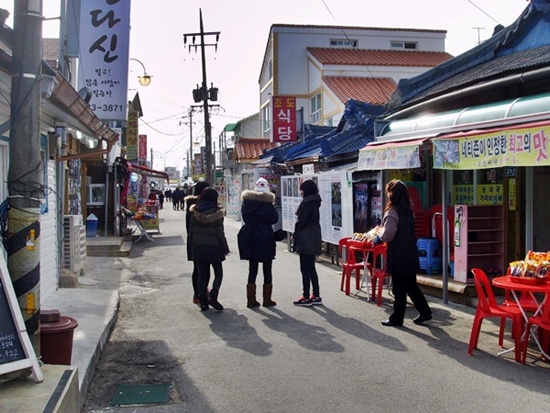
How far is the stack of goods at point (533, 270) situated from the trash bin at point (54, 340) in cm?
462

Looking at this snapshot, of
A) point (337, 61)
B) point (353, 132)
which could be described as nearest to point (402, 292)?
point (353, 132)

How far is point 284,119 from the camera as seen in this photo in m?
24.6

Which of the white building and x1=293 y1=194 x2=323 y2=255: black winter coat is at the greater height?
the white building

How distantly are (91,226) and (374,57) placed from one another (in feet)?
58.6

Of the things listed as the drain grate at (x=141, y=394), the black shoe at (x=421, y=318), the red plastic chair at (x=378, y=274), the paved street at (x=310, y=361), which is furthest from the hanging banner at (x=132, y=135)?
the drain grate at (x=141, y=394)

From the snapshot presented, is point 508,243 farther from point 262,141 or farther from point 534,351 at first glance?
point 262,141

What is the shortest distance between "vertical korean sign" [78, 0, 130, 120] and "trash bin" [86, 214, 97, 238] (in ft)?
28.5

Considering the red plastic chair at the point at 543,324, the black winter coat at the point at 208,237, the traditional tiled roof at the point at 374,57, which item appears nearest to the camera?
the red plastic chair at the point at 543,324

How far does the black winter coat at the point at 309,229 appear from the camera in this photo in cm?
920

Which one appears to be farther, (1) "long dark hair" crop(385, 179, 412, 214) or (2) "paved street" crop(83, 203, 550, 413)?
(1) "long dark hair" crop(385, 179, 412, 214)

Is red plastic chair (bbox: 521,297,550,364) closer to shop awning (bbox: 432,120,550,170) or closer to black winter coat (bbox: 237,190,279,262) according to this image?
shop awning (bbox: 432,120,550,170)

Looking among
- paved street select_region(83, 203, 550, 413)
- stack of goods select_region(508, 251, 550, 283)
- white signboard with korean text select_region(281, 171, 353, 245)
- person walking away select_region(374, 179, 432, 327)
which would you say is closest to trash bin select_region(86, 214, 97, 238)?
white signboard with korean text select_region(281, 171, 353, 245)

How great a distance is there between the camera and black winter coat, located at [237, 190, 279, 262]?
29.5 ft

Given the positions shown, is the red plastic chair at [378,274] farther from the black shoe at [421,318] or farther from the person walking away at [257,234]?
the person walking away at [257,234]
